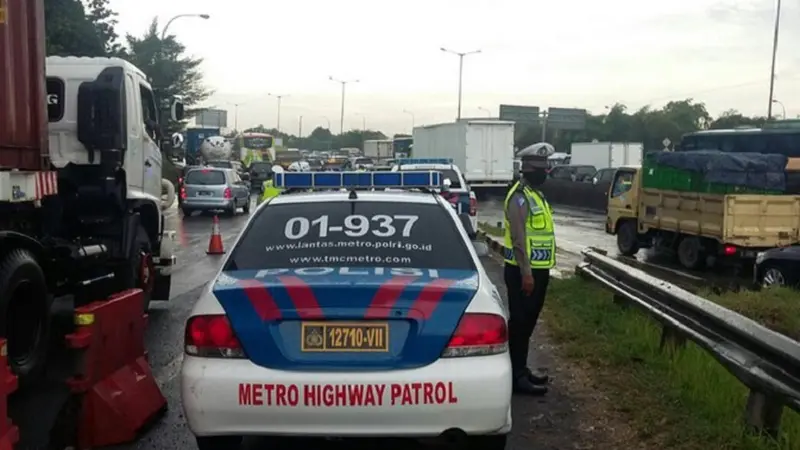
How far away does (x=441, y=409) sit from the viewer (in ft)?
14.0

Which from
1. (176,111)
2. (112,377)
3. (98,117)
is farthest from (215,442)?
(176,111)

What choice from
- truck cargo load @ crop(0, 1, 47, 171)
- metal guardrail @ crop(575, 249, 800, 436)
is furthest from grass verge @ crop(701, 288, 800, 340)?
truck cargo load @ crop(0, 1, 47, 171)

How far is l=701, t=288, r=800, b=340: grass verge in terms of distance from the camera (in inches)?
363

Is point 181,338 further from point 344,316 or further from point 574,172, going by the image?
point 574,172

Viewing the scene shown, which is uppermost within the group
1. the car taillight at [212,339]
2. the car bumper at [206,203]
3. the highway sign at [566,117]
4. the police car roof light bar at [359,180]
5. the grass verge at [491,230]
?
the highway sign at [566,117]

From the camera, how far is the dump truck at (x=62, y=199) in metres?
6.64

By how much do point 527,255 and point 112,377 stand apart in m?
2.93

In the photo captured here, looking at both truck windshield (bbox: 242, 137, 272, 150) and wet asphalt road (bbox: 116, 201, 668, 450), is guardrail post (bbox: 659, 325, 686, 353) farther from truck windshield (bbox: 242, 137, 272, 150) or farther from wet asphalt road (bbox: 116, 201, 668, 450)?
truck windshield (bbox: 242, 137, 272, 150)

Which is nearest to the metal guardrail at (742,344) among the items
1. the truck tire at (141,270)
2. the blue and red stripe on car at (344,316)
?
the blue and red stripe on car at (344,316)

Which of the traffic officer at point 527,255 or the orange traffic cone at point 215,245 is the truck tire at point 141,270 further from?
the orange traffic cone at point 215,245

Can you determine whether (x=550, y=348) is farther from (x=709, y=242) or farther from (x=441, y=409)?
(x=709, y=242)

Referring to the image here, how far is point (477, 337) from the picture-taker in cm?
443

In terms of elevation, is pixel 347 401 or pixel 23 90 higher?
pixel 23 90

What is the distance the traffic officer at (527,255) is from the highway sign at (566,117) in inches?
2542
